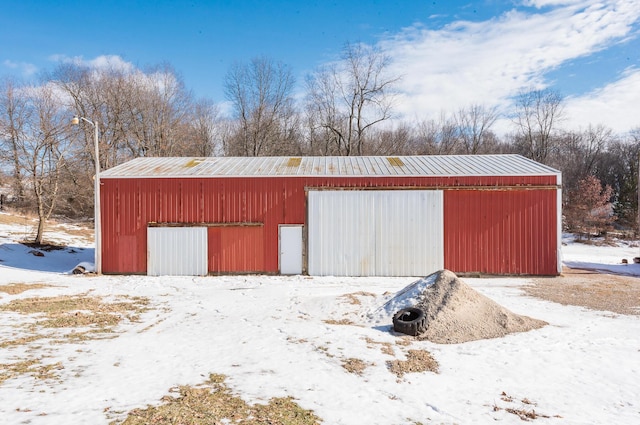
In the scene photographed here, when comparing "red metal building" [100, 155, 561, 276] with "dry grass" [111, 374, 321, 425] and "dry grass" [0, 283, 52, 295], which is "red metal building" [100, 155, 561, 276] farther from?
"dry grass" [111, 374, 321, 425]

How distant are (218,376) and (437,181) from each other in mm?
13612

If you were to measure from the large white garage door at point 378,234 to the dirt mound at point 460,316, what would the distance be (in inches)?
280

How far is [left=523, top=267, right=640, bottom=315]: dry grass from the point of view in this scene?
475 inches

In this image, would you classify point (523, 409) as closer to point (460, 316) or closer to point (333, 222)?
point (460, 316)

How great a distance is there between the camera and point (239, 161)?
2069 cm

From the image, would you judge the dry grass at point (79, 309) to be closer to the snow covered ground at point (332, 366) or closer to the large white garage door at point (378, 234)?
the snow covered ground at point (332, 366)

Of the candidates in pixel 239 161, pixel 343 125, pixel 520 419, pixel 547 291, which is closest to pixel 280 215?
pixel 239 161

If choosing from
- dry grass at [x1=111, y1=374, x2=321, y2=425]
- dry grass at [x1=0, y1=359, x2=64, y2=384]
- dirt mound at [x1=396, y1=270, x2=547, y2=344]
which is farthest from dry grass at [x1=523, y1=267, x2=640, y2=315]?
dry grass at [x1=0, y1=359, x2=64, y2=384]

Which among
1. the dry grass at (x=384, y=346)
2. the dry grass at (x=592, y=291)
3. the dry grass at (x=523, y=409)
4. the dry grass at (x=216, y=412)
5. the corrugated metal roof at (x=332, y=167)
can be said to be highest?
the corrugated metal roof at (x=332, y=167)

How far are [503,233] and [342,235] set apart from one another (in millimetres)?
6936

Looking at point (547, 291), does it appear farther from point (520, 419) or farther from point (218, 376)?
point (218, 376)

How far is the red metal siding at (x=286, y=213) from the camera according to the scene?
1739cm

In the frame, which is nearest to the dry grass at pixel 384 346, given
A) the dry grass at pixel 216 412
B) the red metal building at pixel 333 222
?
the dry grass at pixel 216 412

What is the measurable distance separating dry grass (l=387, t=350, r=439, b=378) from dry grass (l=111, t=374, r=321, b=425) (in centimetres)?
214
